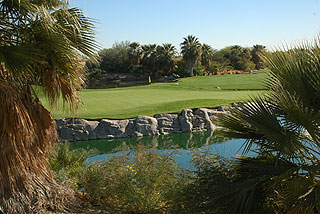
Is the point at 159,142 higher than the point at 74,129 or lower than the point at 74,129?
lower

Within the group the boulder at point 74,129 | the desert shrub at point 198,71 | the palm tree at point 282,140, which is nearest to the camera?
the palm tree at point 282,140

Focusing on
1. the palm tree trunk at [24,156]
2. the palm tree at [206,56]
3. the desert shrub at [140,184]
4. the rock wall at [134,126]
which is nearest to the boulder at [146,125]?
the rock wall at [134,126]

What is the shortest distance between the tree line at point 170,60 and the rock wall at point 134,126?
3179cm

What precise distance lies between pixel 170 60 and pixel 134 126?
37.3 metres

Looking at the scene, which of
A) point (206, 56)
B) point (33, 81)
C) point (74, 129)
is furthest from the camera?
point (206, 56)

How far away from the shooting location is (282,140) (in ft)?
10.7

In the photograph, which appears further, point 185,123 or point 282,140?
point 185,123

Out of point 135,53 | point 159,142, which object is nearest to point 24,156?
point 159,142

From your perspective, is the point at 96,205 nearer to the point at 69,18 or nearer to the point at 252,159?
the point at 252,159

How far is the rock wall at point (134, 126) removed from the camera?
43.8 ft

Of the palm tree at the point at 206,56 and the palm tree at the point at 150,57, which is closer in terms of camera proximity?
the palm tree at the point at 150,57

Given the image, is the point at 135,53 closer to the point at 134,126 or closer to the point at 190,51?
the point at 190,51

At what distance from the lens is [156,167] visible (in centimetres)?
470

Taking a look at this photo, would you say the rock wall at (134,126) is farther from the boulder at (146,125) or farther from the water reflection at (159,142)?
the water reflection at (159,142)
